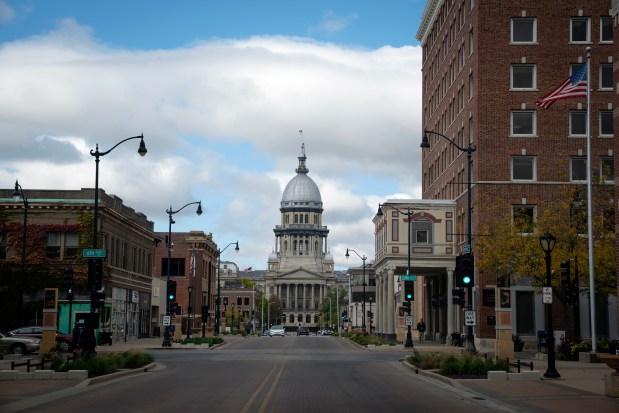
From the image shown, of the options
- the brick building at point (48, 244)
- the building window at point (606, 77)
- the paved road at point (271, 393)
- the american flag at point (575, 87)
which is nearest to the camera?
the paved road at point (271, 393)

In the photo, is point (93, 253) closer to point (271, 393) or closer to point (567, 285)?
point (271, 393)

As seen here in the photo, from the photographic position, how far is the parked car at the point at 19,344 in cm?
4931

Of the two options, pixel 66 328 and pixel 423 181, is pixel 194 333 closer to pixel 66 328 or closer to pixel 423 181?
pixel 423 181

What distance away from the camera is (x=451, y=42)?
7331cm

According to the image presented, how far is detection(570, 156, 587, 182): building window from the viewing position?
6112 cm

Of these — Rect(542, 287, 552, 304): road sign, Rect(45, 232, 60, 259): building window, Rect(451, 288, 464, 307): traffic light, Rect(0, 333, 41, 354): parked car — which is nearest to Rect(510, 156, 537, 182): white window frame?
Rect(451, 288, 464, 307): traffic light

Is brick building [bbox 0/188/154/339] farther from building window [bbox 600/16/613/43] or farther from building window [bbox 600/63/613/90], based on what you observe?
building window [bbox 600/16/613/43]

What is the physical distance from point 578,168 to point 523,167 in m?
3.63

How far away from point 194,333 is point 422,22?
42.1m

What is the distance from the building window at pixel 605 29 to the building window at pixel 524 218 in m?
12.2

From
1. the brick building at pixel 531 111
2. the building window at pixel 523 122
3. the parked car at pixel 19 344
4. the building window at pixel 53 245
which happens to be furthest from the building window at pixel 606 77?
the parked car at pixel 19 344

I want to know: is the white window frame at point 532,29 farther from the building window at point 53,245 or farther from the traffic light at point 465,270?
the building window at point 53,245

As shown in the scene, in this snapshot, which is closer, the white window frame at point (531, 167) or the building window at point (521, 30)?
the white window frame at point (531, 167)

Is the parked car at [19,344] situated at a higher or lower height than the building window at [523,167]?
lower
